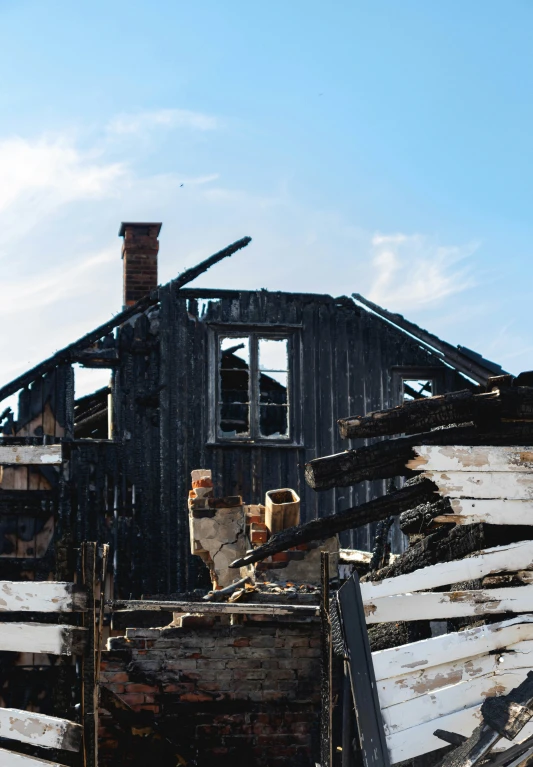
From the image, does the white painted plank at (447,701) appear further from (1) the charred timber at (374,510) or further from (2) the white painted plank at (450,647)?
(1) the charred timber at (374,510)

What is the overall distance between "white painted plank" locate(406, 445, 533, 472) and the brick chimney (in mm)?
8640

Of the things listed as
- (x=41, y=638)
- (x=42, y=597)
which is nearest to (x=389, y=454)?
(x=42, y=597)

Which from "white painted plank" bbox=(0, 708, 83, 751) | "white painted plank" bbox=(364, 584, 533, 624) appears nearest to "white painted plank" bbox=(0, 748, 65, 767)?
"white painted plank" bbox=(0, 708, 83, 751)

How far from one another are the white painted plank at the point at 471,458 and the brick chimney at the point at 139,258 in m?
8.64

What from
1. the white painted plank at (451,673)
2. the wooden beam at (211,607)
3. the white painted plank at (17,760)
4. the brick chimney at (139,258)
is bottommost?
the white painted plank at (17,760)

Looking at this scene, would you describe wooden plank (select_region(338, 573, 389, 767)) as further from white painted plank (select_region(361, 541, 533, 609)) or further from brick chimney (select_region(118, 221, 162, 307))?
brick chimney (select_region(118, 221, 162, 307))

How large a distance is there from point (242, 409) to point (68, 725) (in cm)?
1148

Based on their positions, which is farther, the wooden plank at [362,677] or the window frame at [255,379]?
the window frame at [255,379]

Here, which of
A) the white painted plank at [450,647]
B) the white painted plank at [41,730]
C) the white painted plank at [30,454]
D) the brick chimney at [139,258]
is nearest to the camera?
the white painted plank at [450,647]

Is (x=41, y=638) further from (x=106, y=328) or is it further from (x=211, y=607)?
(x=106, y=328)

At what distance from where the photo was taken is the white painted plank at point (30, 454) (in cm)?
932

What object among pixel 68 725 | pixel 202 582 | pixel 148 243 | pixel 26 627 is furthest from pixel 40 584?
pixel 148 243

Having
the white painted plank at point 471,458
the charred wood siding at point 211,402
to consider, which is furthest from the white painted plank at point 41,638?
the charred wood siding at point 211,402

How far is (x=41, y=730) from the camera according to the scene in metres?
7.65
